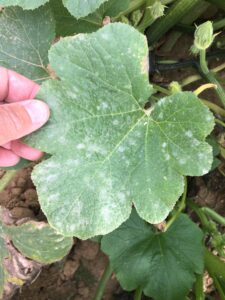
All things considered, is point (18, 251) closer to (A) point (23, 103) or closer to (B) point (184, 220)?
(B) point (184, 220)

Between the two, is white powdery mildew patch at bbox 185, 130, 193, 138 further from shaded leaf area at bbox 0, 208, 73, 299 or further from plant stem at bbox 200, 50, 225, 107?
shaded leaf area at bbox 0, 208, 73, 299

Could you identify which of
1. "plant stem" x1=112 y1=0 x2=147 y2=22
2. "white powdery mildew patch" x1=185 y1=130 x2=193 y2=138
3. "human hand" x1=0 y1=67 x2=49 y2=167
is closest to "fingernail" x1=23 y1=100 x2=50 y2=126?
"human hand" x1=0 y1=67 x2=49 y2=167

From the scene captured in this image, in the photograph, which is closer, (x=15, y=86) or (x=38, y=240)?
(x=15, y=86)

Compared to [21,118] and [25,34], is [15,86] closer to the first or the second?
[25,34]

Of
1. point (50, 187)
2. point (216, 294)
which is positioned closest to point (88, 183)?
point (50, 187)

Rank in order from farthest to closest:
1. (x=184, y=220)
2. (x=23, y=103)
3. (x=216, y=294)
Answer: (x=216, y=294) → (x=184, y=220) → (x=23, y=103)

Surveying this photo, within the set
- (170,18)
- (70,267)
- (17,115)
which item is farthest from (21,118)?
(70,267)
